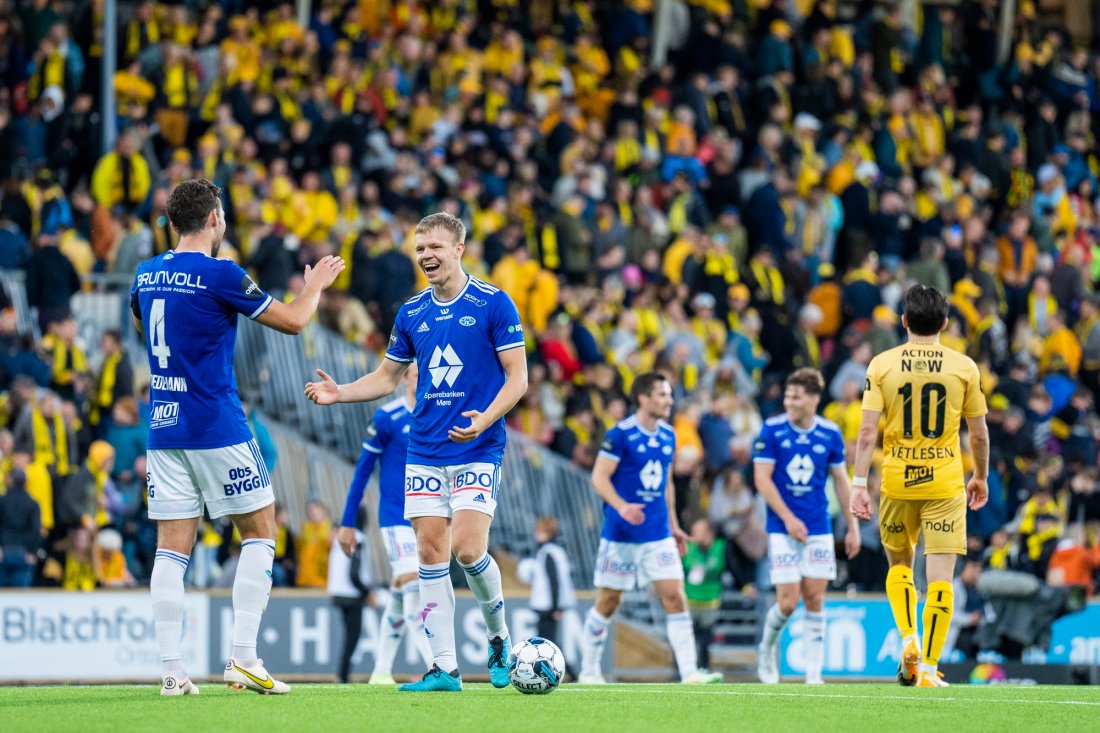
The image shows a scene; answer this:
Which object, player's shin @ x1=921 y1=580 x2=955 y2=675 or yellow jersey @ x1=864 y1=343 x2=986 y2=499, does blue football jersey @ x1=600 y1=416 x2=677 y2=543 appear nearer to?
yellow jersey @ x1=864 y1=343 x2=986 y2=499

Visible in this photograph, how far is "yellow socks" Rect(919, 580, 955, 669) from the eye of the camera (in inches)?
467

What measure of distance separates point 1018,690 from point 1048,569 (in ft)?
30.0

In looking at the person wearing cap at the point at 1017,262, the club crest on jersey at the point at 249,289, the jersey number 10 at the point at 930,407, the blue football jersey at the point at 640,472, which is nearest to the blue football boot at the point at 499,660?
the club crest on jersey at the point at 249,289

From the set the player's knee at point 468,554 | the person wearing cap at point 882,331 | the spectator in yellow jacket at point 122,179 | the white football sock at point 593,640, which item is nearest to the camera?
the player's knee at point 468,554

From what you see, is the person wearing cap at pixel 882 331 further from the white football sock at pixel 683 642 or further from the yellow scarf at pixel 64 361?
the yellow scarf at pixel 64 361

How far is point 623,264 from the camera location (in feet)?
79.8

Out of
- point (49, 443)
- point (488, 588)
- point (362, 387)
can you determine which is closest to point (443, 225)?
point (362, 387)

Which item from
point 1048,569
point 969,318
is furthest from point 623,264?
point 1048,569

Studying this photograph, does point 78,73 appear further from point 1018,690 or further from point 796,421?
point 1018,690

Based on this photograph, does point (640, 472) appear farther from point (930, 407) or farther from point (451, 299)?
point (451, 299)

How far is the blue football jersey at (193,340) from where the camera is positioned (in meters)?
9.39

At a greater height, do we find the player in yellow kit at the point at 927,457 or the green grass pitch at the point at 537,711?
the player in yellow kit at the point at 927,457

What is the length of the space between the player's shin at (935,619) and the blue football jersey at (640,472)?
3284 millimetres

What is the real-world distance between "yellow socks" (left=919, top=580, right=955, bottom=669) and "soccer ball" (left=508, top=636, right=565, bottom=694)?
302 cm
